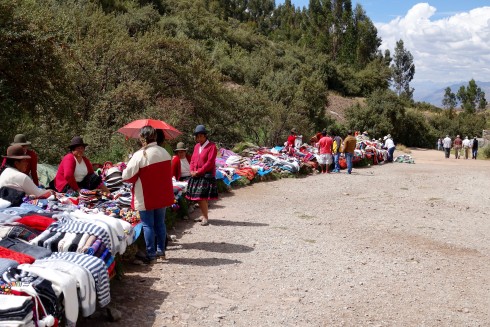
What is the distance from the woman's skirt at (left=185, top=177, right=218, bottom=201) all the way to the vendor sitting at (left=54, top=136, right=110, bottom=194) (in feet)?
4.66

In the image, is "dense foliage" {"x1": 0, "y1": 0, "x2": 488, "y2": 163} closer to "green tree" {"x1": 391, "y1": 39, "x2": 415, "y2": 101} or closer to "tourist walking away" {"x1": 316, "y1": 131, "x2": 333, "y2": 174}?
"tourist walking away" {"x1": 316, "y1": 131, "x2": 333, "y2": 174}

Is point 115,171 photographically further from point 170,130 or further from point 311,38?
point 311,38

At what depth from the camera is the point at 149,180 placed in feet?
19.3

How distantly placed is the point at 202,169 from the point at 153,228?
79.5 inches

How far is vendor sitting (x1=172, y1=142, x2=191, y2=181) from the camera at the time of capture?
9359 millimetres

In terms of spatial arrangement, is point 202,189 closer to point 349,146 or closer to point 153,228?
point 153,228

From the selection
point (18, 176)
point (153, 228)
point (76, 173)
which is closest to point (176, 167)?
point (76, 173)

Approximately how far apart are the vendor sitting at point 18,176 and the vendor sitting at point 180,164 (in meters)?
3.58

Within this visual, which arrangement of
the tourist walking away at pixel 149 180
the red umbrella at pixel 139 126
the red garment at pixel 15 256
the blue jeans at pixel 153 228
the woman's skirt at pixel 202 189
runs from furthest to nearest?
the red umbrella at pixel 139 126, the woman's skirt at pixel 202 189, the blue jeans at pixel 153 228, the tourist walking away at pixel 149 180, the red garment at pixel 15 256

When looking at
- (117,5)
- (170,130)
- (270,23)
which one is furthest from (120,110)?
(270,23)

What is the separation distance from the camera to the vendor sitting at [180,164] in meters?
9.36

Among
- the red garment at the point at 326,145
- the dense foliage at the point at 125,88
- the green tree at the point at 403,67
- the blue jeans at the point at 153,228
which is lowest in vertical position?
the blue jeans at the point at 153,228

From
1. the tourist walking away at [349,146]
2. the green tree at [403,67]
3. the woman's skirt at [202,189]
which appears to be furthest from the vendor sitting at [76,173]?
the green tree at [403,67]

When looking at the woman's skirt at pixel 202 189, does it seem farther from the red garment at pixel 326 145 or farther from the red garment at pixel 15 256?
the red garment at pixel 326 145
